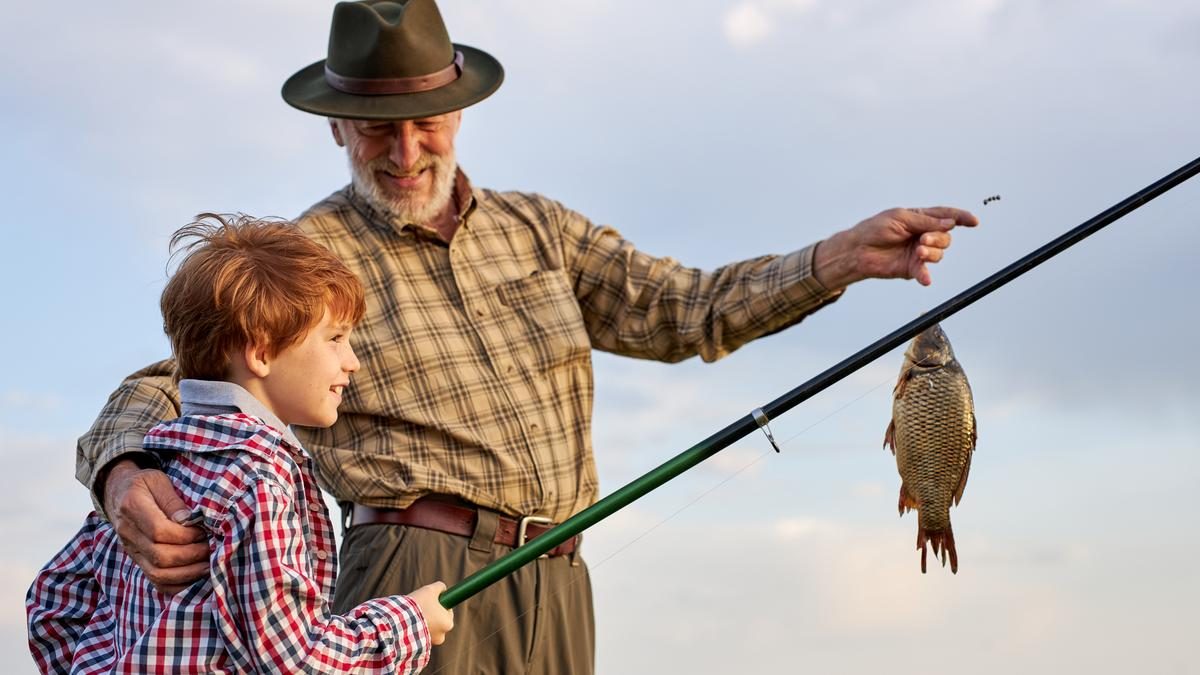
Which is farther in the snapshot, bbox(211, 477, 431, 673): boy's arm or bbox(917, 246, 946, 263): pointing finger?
bbox(917, 246, 946, 263): pointing finger

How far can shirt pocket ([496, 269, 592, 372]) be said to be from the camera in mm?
3883

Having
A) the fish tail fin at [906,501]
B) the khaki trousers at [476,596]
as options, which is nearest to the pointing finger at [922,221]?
the fish tail fin at [906,501]

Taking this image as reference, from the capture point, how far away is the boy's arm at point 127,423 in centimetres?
289

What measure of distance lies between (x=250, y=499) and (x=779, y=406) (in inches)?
40.0

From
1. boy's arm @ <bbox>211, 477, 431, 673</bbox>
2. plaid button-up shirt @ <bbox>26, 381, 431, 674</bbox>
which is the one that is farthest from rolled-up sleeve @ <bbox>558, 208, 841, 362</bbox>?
boy's arm @ <bbox>211, 477, 431, 673</bbox>

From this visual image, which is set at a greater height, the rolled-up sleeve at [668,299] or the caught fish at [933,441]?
the rolled-up sleeve at [668,299]

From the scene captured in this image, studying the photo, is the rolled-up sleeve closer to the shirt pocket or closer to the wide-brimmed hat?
the shirt pocket

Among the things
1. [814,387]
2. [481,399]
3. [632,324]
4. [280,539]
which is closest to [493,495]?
[481,399]

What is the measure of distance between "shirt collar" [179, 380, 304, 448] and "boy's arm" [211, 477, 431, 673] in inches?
6.7

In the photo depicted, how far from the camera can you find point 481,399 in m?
3.74

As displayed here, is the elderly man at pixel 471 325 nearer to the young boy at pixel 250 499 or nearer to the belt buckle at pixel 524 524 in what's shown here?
the belt buckle at pixel 524 524

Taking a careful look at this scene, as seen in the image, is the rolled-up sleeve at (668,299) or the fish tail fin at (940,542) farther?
the rolled-up sleeve at (668,299)

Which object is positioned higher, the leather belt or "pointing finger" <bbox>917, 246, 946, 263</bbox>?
"pointing finger" <bbox>917, 246, 946, 263</bbox>

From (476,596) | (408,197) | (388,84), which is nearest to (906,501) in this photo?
(476,596)
